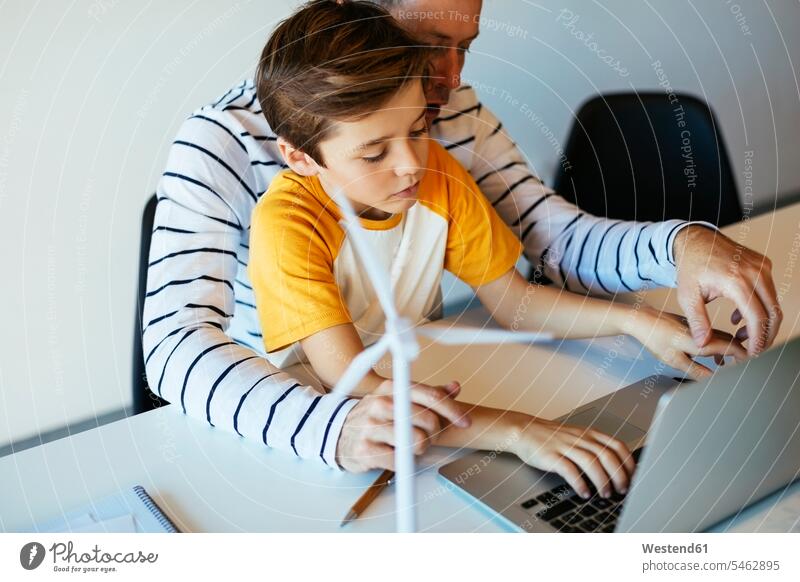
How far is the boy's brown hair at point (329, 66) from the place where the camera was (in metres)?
0.57

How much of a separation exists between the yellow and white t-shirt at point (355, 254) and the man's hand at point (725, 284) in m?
0.15

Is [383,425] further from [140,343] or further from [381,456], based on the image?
[140,343]

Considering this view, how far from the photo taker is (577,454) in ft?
1.81

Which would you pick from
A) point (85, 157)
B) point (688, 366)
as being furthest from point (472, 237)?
point (85, 157)

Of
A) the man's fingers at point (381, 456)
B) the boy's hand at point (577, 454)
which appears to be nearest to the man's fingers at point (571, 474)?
the boy's hand at point (577, 454)

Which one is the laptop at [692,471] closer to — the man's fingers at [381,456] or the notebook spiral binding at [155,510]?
the man's fingers at [381,456]

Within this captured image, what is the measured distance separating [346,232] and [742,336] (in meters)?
0.33

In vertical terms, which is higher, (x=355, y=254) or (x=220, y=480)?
(x=355, y=254)

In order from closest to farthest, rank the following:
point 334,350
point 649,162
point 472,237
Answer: point 334,350 → point 472,237 → point 649,162
